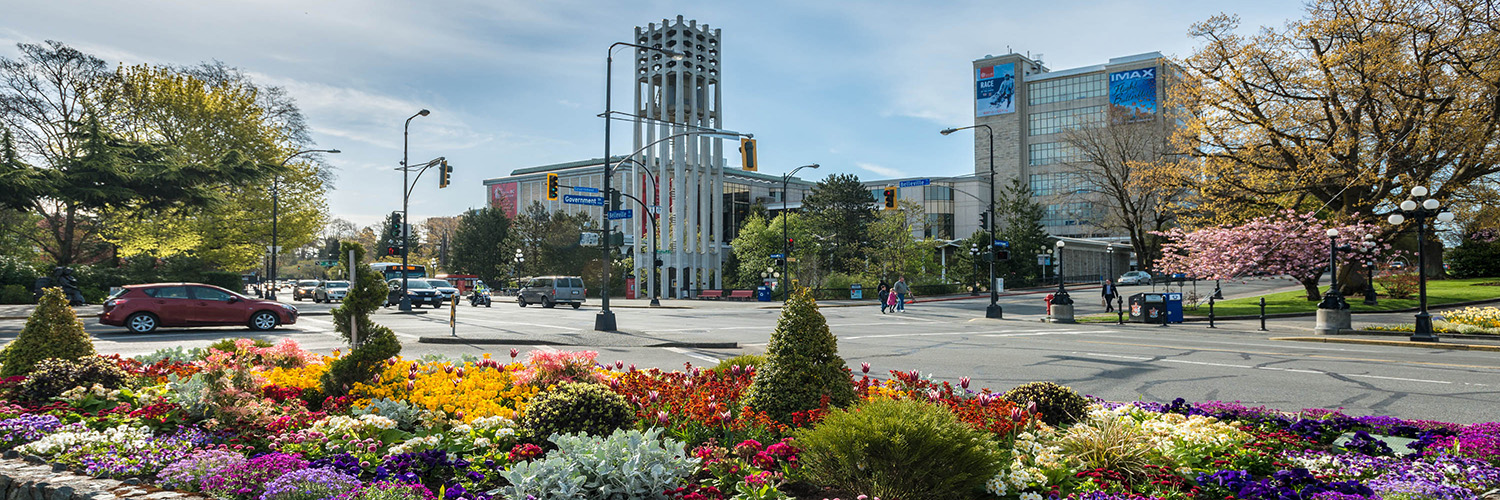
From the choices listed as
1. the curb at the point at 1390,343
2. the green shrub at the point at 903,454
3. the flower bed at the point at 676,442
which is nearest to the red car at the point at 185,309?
the flower bed at the point at 676,442

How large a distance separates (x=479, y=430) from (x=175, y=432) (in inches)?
88.3

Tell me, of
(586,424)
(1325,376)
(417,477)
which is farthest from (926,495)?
(1325,376)

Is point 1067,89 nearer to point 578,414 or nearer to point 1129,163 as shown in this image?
point 1129,163

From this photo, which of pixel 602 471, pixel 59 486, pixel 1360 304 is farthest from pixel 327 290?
pixel 1360 304

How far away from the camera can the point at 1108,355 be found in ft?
47.4

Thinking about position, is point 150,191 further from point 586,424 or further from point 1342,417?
point 1342,417

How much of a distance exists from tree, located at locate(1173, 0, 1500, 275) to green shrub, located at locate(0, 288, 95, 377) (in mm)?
33278

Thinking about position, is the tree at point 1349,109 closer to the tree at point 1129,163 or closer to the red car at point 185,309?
the tree at point 1129,163

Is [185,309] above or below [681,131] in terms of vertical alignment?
below

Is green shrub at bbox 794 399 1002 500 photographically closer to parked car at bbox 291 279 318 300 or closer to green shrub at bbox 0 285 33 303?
green shrub at bbox 0 285 33 303

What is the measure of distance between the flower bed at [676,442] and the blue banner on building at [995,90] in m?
98.5

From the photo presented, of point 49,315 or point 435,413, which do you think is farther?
point 49,315

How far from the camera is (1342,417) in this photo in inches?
228

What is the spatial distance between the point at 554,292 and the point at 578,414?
34400 millimetres
